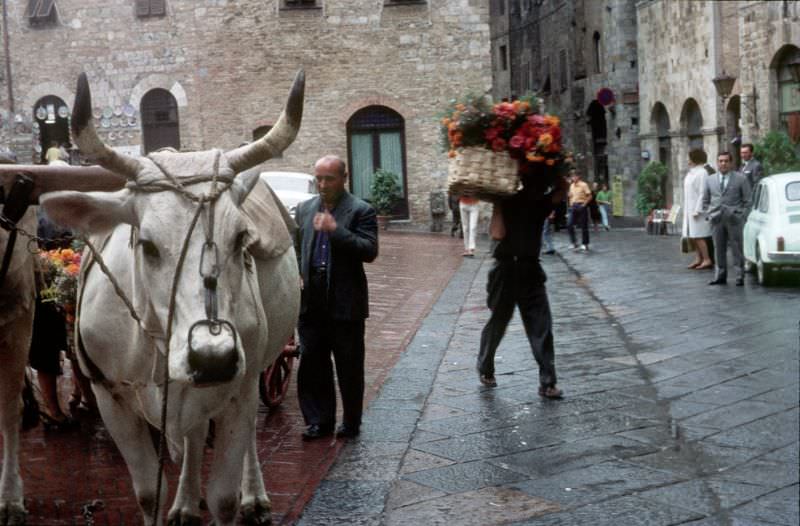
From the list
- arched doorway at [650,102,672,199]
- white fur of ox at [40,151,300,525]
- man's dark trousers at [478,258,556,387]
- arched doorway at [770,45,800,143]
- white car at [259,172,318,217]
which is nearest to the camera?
white fur of ox at [40,151,300,525]

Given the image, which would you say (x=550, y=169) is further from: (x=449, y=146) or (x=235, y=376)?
(x=235, y=376)

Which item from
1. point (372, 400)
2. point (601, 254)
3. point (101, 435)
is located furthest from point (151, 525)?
point (601, 254)

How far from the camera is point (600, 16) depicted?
40.6 metres

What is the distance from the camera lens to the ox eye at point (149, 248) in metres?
4.20

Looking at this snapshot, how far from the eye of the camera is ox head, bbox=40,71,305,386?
13.1ft

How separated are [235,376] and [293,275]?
2138 mm

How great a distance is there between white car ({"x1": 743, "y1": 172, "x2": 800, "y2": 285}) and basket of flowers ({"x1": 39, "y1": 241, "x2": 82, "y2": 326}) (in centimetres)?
963

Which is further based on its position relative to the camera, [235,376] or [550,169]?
[550,169]

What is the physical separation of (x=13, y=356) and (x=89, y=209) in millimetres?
2023

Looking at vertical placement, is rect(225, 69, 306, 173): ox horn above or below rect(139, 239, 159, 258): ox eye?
above

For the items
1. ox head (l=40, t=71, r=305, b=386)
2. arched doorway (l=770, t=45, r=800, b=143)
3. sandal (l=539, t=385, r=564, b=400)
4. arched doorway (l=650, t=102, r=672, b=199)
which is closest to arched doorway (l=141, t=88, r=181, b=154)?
arched doorway (l=650, t=102, r=672, b=199)

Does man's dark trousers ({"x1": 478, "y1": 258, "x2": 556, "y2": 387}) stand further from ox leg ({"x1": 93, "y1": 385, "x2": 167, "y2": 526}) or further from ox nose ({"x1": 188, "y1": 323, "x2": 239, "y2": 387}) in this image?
ox nose ({"x1": 188, "y1": 323, "x2": 239, "y2": 387})

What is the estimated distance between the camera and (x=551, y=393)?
827cm

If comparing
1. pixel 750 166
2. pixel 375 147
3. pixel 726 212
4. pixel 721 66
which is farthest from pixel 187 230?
pixel 375 147
